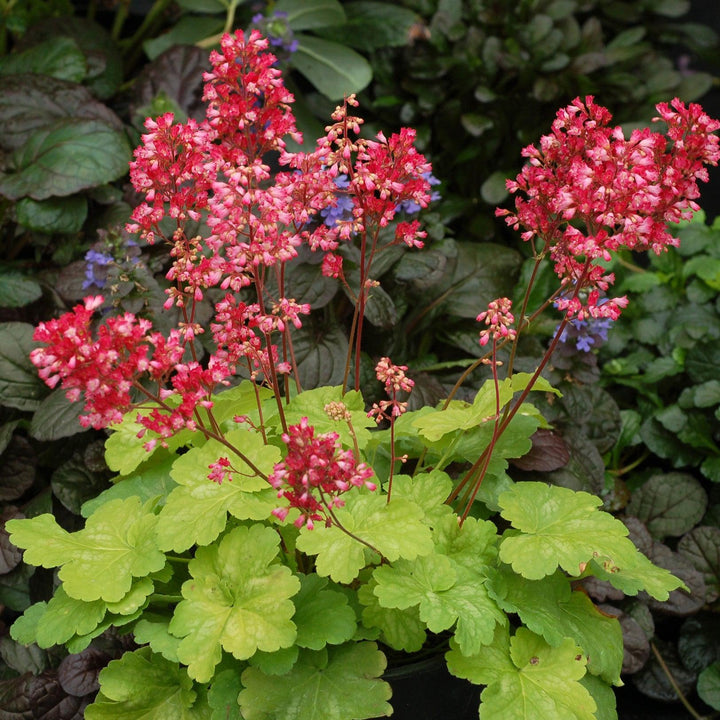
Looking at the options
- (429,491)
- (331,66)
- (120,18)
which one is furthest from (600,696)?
(120,18)

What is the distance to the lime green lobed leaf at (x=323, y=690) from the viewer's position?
1067 millimetres

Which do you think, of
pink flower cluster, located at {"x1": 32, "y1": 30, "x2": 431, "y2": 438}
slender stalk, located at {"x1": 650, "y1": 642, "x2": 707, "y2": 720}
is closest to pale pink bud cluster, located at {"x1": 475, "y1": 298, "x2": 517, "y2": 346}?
pink flower cluster, located at {"x1": 32, "y1": 30, "x2": 431, "y2": 438}

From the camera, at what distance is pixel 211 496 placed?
1178 millimetres

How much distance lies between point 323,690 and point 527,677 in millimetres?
268

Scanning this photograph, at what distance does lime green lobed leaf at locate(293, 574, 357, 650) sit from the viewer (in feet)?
3.55

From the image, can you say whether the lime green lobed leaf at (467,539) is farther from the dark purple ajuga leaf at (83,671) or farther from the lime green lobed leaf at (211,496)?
the dark purple ajuga leaf at (83,671)

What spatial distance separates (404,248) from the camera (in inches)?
73.3

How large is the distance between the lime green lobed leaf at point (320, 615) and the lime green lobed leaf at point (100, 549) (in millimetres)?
197

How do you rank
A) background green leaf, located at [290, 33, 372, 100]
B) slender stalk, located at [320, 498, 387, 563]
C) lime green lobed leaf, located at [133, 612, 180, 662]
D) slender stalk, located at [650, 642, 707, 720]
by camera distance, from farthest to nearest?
background green leaf, located at [290, 33, 372, 100], slender stalk, located at [650, 642, 707, 720], lime green lobed leaf, located at [133, 612, 180, 662], slender stalk, located at [320, 498, 387, 563]

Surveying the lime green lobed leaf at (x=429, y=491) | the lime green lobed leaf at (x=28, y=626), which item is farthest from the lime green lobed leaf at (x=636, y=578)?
the lime green lobed leaf at (x=28, y=626)

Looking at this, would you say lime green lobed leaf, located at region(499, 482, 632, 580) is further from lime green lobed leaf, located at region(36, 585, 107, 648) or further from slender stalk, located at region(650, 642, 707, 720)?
slender stalk, located at region(650, 642, 707, 720)

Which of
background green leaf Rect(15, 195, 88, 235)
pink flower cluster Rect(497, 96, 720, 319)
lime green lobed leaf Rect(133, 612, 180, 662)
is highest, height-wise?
pink flower cluster Rect(497, 96, 720, 319)

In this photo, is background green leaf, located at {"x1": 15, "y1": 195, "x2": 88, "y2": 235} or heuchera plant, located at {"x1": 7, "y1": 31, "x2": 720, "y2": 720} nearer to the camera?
heuchera plant, located at {"x1": 7, "y1": 31, "x2": 720, "y2": 720}

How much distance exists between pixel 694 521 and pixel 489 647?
0.87m
